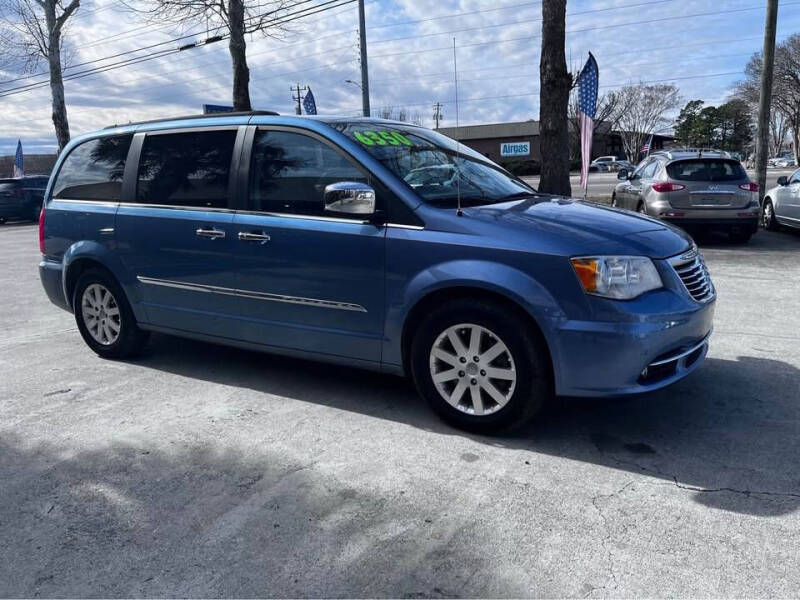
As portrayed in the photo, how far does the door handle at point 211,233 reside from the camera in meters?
4.57

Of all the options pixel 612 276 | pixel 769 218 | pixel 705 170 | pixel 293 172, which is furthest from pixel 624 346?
pixel 769 218

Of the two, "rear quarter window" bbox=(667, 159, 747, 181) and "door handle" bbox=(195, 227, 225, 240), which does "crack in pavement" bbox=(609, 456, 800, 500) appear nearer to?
"door handle" bbox=(195, 227, 225, 240)

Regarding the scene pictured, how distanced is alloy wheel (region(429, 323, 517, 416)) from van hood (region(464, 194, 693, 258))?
22.8 inches

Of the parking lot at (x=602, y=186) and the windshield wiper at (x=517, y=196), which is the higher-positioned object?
the windshield wiper at (x=517, y=196)

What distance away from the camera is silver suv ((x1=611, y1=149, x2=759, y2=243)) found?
35.9ft

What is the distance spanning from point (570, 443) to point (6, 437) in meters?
3.25

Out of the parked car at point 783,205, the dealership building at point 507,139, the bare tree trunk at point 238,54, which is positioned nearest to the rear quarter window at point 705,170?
the parked car at point 783,205

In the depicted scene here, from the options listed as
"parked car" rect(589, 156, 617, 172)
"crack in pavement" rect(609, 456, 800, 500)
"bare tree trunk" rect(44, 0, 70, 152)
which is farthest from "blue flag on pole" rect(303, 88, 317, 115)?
"parked car" rect(589, 156, 617, 172)

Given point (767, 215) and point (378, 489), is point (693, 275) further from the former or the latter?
point (767, 215)

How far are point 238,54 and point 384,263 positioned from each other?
50.3 ft

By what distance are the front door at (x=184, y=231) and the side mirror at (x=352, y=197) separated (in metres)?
0.90

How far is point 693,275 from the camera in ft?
12.9

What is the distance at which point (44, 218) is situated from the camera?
18.8 feet

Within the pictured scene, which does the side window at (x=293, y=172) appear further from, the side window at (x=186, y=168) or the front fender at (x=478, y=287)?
the front fender at (x=478, y=287)
